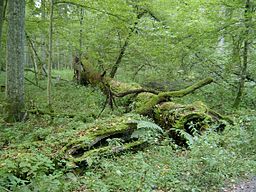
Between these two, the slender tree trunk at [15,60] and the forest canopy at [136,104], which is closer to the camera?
the forest canopy at [136,104]

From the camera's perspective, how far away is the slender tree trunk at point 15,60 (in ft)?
27.9

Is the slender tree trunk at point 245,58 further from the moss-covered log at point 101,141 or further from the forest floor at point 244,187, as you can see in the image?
the forest floor at point 244,187

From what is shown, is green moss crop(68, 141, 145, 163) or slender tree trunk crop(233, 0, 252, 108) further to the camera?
slender tree trunk crop(233, 0, 252, 108)

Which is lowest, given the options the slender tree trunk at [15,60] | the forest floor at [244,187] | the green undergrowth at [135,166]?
the forest floor at [244,187]

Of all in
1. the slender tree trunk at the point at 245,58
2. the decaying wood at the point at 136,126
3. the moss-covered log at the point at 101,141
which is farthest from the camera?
the slender tree trunk at the point at 245,58

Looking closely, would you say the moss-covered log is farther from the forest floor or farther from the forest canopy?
the forest floor

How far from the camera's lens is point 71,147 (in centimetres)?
604

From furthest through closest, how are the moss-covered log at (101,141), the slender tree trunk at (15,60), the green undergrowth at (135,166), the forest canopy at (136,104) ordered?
the slender tree trunk at (15,60), the moss-covered log at (101,141), the forest canopy at (136,104), the green undergrowth at (135,166)

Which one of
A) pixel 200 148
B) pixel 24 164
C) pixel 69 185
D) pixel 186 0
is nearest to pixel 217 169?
pixel 200 148

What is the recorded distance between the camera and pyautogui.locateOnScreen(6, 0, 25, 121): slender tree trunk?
8.51 meters

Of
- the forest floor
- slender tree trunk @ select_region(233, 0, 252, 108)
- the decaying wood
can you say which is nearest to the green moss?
the decaying wood

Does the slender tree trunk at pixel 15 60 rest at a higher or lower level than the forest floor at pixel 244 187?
higher

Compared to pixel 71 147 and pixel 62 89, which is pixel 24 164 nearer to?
pixel 71 147

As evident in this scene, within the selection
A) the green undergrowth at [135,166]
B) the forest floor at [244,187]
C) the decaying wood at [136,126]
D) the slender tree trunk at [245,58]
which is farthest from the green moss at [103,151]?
the slender tree trunk at [245,58]
